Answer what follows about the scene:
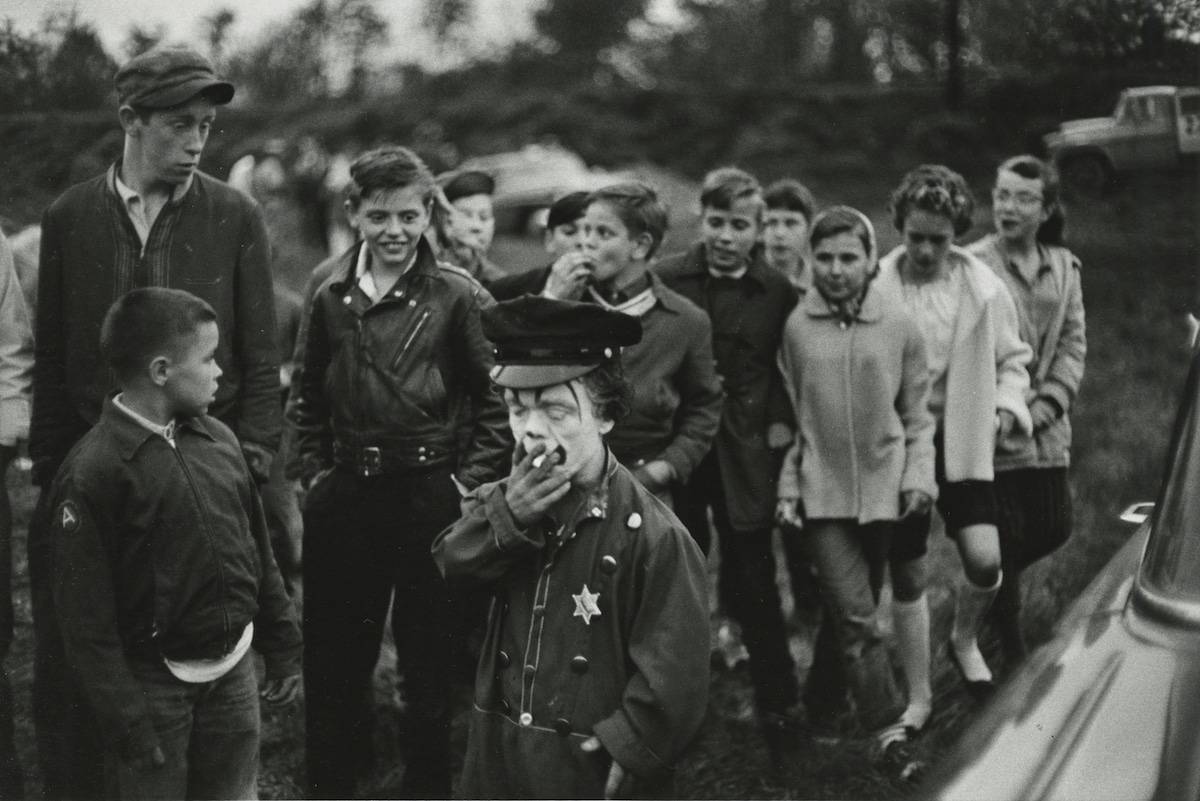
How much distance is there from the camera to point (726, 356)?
4.68 m

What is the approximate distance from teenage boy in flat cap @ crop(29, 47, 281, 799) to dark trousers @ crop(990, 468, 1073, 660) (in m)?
2.80

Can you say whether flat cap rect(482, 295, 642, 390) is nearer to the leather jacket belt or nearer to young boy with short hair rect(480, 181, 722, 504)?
the leather jacket belt

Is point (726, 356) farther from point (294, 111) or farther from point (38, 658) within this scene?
point (294, 111)

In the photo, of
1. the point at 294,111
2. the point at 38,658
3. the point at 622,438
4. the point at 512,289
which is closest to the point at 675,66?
the point at 294,111

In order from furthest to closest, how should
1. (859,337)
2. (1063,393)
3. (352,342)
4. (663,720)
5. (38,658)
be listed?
1. (1063,393)
2. (859,337)
3. (352,342)
4. (38,658)
5. (663,720)

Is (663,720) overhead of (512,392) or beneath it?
beneath

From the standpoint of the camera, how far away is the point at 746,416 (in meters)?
4.65

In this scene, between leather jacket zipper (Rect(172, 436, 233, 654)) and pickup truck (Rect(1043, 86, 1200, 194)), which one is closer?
leather jacket zipper (Rect(172, 436, 233, 654))

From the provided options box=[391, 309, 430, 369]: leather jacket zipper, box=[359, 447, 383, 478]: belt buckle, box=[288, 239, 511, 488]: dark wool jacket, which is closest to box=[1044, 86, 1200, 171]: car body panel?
box=[288, 239, 511, 488]: dark wool jacket

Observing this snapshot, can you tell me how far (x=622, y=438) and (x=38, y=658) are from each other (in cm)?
181

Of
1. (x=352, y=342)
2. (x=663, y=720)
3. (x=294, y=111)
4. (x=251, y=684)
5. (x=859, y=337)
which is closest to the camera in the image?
(x=663, y=720)

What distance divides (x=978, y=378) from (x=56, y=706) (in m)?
3.11

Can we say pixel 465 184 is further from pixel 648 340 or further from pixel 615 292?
pixel 648 340

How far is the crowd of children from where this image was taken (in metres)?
2.96
